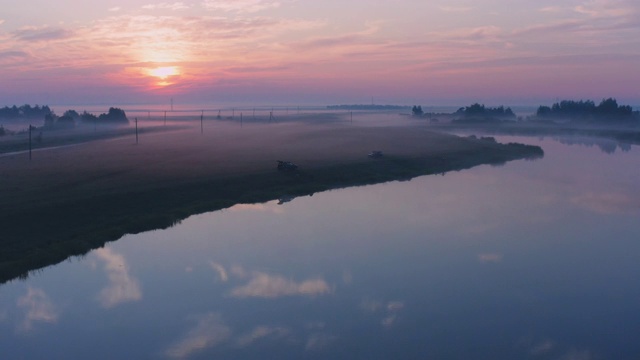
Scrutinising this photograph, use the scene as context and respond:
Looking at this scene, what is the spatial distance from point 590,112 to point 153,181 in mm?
144491

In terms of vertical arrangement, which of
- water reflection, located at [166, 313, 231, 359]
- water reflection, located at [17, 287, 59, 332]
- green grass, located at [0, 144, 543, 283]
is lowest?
water reflection, located at [166, 313, 231, 359]

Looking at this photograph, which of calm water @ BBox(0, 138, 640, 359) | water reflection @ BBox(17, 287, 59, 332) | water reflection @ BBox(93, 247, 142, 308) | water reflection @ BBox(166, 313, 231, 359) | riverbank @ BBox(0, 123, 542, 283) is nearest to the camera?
water reflection @ BBox(166, 313, 231, 359)

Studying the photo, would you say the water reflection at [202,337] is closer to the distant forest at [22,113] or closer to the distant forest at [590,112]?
the distant forest at [590,112]

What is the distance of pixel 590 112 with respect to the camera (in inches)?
6038

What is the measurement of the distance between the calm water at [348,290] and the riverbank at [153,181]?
63.8 inches

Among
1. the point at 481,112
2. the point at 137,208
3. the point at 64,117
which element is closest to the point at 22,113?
the point at 64,117

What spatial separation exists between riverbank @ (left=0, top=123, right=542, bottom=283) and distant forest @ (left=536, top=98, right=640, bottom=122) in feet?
268

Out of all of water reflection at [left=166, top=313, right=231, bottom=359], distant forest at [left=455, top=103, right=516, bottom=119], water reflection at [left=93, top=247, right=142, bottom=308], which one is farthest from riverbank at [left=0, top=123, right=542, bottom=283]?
distant forest at [left=455, top=103, right=516, bottom=119]

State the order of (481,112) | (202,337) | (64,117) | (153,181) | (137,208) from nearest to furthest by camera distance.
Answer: (202,337) < (137,208) < (153,181) < (64,117) < (481,112)

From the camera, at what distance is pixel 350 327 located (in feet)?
57.3

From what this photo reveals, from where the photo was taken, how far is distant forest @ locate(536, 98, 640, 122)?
5541 inches

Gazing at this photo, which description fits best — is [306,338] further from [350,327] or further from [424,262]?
[424,262]

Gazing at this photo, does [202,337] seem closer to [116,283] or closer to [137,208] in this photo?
[116,283]

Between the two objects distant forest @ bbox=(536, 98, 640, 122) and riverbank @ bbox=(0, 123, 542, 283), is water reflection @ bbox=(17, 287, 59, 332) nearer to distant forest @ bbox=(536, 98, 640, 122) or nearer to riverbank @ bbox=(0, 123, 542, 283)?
riverbank @ bbox=(0, 123, 542, 283)
